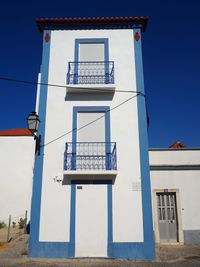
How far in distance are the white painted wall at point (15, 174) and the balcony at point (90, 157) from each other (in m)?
8.57

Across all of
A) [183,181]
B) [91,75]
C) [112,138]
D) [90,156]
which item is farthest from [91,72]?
[183,181]

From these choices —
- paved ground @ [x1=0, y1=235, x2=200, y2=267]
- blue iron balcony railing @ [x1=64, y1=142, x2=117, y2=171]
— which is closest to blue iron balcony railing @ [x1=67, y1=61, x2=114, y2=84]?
blue iron balcony railing @ [x1=64, y1=142, x2=117, y2=171]

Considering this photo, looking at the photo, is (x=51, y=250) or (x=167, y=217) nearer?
(x=51, y=250)

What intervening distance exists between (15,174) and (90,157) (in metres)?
10.1

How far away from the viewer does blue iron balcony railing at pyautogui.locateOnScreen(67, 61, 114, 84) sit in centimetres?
923

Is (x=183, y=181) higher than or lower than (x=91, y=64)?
lower

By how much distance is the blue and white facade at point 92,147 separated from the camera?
761 cm

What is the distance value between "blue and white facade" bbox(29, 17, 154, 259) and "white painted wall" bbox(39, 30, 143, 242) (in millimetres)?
33

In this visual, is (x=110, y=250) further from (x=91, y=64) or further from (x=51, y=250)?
(x=91, y=64)

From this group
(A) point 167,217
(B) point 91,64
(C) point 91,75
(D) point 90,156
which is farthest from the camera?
(A) point 167,217

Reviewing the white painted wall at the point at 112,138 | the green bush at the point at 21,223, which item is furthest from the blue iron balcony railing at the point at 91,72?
the green bush at the point at 21,223

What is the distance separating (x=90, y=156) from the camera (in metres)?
8.23

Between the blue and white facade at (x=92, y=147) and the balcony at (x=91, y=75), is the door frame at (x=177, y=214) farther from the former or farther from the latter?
the balcony at (x=91, y=75)

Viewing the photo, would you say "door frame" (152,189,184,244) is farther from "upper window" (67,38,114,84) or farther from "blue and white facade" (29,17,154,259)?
"upper window" (67,38,114,84)
